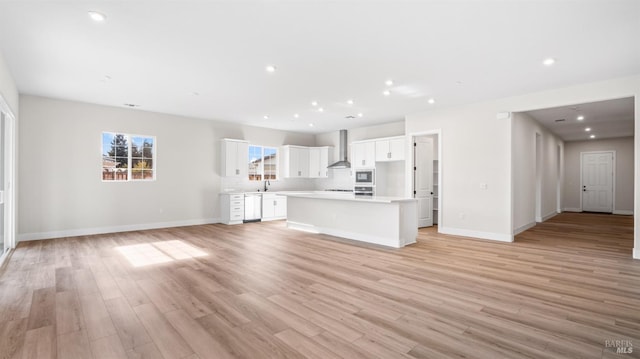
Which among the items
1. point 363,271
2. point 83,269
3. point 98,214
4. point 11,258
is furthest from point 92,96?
point 363,271

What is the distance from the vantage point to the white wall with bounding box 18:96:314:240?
20.0 ft

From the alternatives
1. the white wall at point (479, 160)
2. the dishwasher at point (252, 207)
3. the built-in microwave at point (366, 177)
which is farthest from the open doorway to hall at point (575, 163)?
the dishwasher at point (252, 207)

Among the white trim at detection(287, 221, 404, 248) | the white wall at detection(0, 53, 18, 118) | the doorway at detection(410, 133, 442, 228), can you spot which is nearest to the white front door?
the doorway at detection(410, 133, 442, 228)

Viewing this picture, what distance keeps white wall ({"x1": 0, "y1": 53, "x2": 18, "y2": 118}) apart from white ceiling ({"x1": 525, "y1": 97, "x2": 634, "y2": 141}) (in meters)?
8.83

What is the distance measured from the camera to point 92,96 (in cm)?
608

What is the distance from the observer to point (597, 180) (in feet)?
35.7

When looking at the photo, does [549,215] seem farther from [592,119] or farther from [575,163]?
[575,163]

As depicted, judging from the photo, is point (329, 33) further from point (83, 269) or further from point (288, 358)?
point (83, 269)

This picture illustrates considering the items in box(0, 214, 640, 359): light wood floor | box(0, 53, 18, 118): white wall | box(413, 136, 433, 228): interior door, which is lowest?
box(0, 214, 640, 359): light wood floor

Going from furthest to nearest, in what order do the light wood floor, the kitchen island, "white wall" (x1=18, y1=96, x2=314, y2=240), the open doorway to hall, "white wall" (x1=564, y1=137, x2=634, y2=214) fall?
"white wall" (x1=564, y1=137, x2=634, y2=214) < the open doorway to hall < "white wall" (x1=18, y1=96, x2=314, y2=240) < the kitchen island < the light wood floor

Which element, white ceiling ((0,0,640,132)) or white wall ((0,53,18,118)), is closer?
white ceiling ((0,0,640,132))

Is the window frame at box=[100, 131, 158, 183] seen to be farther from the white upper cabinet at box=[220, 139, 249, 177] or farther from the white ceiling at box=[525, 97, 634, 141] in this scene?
the white ceiling at box=[525, 97, 634, 141]

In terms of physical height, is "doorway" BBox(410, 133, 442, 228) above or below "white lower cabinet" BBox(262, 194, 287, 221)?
above

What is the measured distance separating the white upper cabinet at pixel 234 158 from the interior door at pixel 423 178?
179 inches
